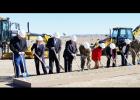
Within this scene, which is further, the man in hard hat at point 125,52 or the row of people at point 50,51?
the man in hard hat at point 125,52

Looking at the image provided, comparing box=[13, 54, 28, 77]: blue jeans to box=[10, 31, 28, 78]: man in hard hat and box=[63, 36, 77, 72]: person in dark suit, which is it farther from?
box=[63, 36, 77, 72]: person in dark suit

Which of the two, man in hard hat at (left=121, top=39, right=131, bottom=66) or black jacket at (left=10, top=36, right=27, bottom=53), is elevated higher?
black jacket at (left=10, top=36, right=27, bottom=53)

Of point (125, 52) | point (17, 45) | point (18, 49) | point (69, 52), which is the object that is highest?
point (17, 45)

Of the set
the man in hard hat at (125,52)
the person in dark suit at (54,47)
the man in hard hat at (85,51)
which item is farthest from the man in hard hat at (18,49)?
the man in hard hat at (125,52)

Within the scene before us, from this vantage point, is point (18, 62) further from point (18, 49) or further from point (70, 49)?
point (70, 49)

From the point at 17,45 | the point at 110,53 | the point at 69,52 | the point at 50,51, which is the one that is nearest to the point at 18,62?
the point at 17,45

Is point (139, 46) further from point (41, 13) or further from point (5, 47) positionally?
point (41, 13)

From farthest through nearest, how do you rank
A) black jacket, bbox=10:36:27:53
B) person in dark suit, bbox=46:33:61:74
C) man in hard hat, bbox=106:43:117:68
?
man in hard hat, bbox=106:43:117:68
person in dark suit, bbox=46:33:61:74
black jacket, bbox=10:36:27:53

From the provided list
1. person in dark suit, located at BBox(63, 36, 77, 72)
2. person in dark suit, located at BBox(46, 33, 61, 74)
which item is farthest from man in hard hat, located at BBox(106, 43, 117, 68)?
person in dark suit, located at BBox(46, 33, 61, 74)

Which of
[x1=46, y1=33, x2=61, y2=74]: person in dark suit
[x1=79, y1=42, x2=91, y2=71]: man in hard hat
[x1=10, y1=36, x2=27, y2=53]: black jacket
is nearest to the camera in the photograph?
[x1=10, y1=36, x2=27, y2=53]: black jacket

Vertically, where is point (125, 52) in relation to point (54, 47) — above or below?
below

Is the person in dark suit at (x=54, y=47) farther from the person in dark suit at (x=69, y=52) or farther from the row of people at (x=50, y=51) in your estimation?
the person in dark suit at (x=69, y=52)

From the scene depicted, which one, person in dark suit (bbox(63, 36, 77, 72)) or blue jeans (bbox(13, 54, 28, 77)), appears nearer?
blue jeans (bbox(13, 54, 28, 77))
